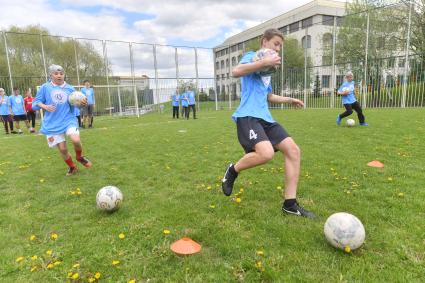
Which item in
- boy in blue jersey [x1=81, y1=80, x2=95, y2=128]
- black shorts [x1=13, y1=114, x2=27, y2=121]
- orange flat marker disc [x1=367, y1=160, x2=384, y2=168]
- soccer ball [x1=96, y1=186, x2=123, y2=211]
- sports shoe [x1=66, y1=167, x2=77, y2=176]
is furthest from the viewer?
boy in blue jersey [x1=81, y1=80, x2=95, y2=128]

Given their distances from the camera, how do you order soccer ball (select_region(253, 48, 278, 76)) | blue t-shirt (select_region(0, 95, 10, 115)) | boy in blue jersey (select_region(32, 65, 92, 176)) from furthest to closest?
blue t-shirt (select_region(0, 95, 10, 115)) → boy in blue jersey (select_region(32, 65, 92, 176)) → soccer ball (select_region(253, 48, 278, 76))

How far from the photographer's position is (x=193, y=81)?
1312 inches

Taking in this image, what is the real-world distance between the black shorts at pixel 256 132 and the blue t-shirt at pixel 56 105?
13.6 ft

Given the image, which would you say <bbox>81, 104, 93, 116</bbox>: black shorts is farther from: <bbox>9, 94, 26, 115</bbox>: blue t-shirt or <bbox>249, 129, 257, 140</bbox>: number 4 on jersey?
<bbox>249, 129, 257, 140</bbox>: number 4 on jersey

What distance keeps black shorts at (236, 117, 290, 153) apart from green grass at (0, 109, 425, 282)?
3.09ft

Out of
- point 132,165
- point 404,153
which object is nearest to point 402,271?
point 404,153

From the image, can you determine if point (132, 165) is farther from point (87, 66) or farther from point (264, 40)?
point (87, 66)

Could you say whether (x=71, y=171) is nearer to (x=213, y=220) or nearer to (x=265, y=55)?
(x=213, y=220)

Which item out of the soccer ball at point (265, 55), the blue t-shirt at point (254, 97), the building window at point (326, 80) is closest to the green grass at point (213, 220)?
the blue t-shirt at point (254, 97)

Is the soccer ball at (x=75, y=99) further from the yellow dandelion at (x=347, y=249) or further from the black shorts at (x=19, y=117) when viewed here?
the black shorts at (x=19, y=117)

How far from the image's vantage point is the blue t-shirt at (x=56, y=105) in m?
6.20

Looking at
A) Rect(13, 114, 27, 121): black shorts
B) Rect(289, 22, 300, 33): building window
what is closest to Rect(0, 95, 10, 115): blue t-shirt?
Rect(13, 114, 27, 121): black shorts

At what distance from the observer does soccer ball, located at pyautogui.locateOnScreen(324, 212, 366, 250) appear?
2.90 metres

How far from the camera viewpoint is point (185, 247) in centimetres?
Result: 316
